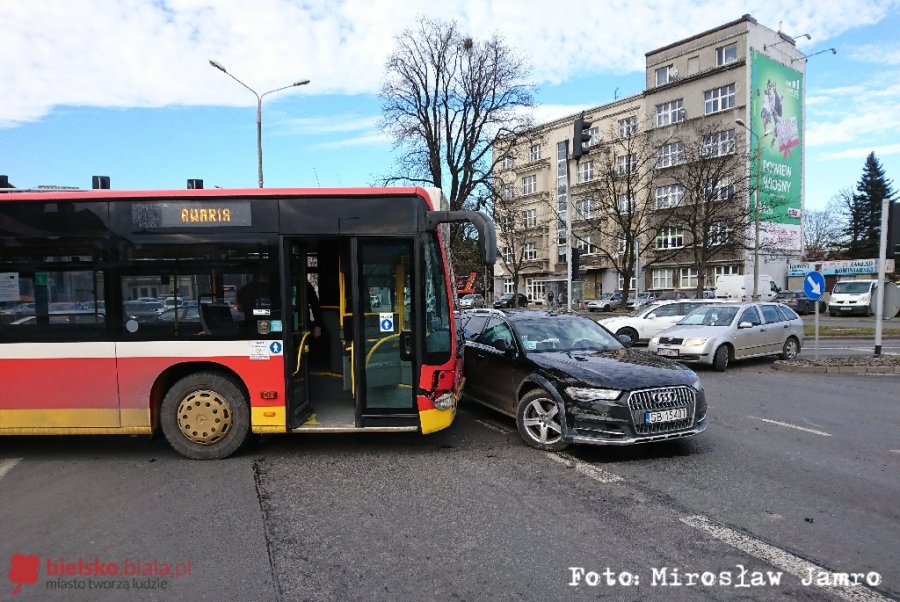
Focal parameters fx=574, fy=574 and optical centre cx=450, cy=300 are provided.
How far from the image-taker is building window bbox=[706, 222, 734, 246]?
31.7 m

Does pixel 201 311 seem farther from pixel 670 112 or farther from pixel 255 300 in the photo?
pixel 670 112

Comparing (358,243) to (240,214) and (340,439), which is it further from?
(340,439)

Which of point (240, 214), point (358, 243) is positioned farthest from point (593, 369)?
point (240, 214)

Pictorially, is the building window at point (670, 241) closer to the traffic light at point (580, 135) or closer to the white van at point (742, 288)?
the white van at point (742, 288)

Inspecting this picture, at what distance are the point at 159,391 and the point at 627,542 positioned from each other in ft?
16.2

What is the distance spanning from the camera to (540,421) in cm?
641

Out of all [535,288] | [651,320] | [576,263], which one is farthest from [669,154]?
[651,320]

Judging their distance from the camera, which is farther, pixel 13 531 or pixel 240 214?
pixel 240 214

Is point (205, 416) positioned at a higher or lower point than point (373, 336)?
lower

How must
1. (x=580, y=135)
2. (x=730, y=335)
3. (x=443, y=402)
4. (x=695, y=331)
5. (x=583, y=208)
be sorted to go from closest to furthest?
(x=443, y=402), (x=730, y=335), (x=695, y=331), (x=580, y=135), (x=583, y=208)

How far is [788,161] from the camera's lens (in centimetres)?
4725

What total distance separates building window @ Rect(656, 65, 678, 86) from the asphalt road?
158 feet

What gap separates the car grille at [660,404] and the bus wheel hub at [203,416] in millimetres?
4226

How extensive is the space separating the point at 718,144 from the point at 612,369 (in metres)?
32.2
